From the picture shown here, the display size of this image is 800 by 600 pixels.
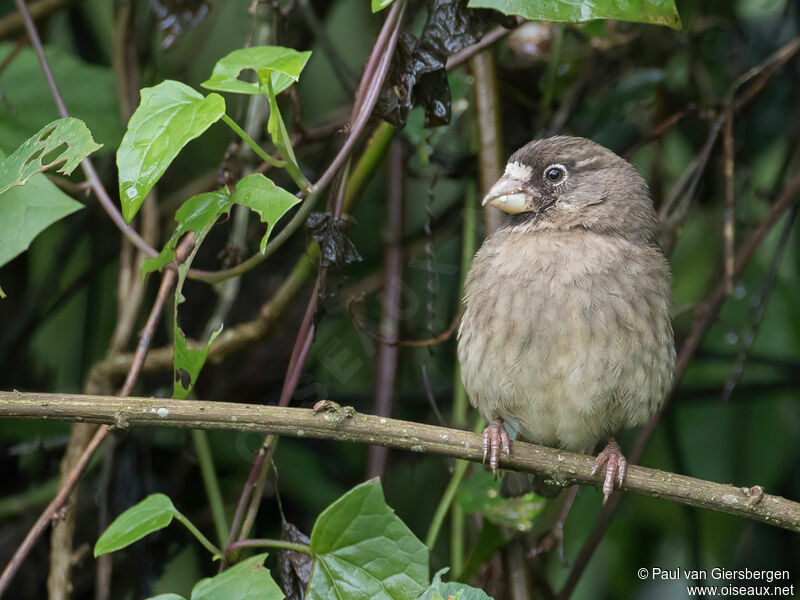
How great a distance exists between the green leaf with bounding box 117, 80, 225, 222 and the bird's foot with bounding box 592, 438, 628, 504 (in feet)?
4.41

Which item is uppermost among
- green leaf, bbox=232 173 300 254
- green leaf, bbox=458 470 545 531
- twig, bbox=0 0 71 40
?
twig, bbox=0 0 71 40

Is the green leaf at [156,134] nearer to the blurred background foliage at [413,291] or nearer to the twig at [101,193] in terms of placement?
the twig at [101,193]

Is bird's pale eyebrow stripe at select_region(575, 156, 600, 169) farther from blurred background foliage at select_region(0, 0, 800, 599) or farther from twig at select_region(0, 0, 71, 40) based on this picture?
twig at select_region(0, 0, 71, 40)

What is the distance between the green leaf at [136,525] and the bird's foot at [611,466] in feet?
3.61

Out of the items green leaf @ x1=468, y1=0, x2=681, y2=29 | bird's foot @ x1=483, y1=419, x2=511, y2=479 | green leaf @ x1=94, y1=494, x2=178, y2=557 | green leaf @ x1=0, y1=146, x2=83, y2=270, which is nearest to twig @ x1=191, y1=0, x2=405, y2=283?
green leaf @ x1=468, y1=0, x2=681, y2=29

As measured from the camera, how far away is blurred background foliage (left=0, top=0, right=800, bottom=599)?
11.6 feet

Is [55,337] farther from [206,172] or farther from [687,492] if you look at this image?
[687,492]

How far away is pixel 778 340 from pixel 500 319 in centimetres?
178

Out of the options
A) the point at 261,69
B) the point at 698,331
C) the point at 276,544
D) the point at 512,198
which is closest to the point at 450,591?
the point at 276,544

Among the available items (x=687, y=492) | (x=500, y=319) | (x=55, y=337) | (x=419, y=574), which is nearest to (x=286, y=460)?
(x=55, y=337)

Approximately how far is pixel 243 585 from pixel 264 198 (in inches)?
34.4

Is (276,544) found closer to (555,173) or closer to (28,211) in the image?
(28,211)

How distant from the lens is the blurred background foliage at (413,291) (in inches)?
139

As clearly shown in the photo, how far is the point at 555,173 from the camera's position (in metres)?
3.01
